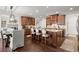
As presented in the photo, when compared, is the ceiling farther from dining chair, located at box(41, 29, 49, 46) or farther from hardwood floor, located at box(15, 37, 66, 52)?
hardwood floor, located at box(15, 37, 66, 52)

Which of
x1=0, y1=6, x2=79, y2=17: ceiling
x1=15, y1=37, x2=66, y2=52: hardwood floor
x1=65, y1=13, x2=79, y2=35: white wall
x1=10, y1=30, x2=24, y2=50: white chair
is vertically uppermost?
x1=0, y1=6, x2=79, y2=17: ceiling

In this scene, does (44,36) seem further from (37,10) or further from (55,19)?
(37,10)

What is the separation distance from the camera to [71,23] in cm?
213

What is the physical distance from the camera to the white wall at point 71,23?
2.10 m

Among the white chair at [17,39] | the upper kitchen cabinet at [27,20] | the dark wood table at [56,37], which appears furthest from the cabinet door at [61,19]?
the white chair at [17,39]

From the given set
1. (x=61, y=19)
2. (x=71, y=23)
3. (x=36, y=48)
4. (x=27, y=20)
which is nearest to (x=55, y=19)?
(x=61, y=19)

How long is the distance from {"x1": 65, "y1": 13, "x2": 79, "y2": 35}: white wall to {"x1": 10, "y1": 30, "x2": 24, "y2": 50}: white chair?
39.0 inches

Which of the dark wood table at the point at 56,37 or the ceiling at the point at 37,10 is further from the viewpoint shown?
the dark wood table at the point at 56,37

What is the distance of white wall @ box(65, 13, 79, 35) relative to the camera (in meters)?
2.10

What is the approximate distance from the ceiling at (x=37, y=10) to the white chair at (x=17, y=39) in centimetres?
40

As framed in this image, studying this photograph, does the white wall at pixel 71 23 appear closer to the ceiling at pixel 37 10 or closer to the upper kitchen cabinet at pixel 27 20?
the ceiling at pixel 37 10

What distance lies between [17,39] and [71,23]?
1.21 meters

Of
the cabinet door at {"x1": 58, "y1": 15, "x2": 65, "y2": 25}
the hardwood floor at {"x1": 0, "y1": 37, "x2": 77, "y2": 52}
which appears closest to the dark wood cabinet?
the cabinet door at {"x1": 58, "y1": 15, "x2": 65, "y2": 25}
